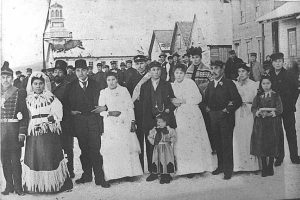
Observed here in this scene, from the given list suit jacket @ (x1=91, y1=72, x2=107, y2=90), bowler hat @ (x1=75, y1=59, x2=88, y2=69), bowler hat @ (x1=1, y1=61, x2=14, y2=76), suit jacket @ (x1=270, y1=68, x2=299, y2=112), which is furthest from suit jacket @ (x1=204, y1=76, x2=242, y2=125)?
bowler hat @ (x1=1, y1=61, x2=14, y2=76)

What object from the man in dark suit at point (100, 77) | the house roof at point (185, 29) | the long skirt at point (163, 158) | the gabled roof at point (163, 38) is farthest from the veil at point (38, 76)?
the house roof at point (185, 29)

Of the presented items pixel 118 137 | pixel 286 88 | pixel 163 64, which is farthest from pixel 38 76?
pixel 286 88

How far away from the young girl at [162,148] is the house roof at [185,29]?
639mm

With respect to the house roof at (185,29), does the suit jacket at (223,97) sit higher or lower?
lower

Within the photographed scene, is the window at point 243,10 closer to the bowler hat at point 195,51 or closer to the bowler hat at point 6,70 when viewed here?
the bowler hat at point 195,51

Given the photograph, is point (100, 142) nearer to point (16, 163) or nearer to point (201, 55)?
point (16, 163)

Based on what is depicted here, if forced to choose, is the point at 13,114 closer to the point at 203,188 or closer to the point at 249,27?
the point at 203,188

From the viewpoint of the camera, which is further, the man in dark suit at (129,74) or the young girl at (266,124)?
the young girl at (266,124)

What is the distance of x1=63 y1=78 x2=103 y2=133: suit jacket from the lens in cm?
324

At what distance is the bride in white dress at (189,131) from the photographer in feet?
11.3

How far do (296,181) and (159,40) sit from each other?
1688mm

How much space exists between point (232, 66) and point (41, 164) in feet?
5.60

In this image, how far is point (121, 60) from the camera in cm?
338

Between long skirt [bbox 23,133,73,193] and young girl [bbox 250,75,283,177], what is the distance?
1631 millimetres
